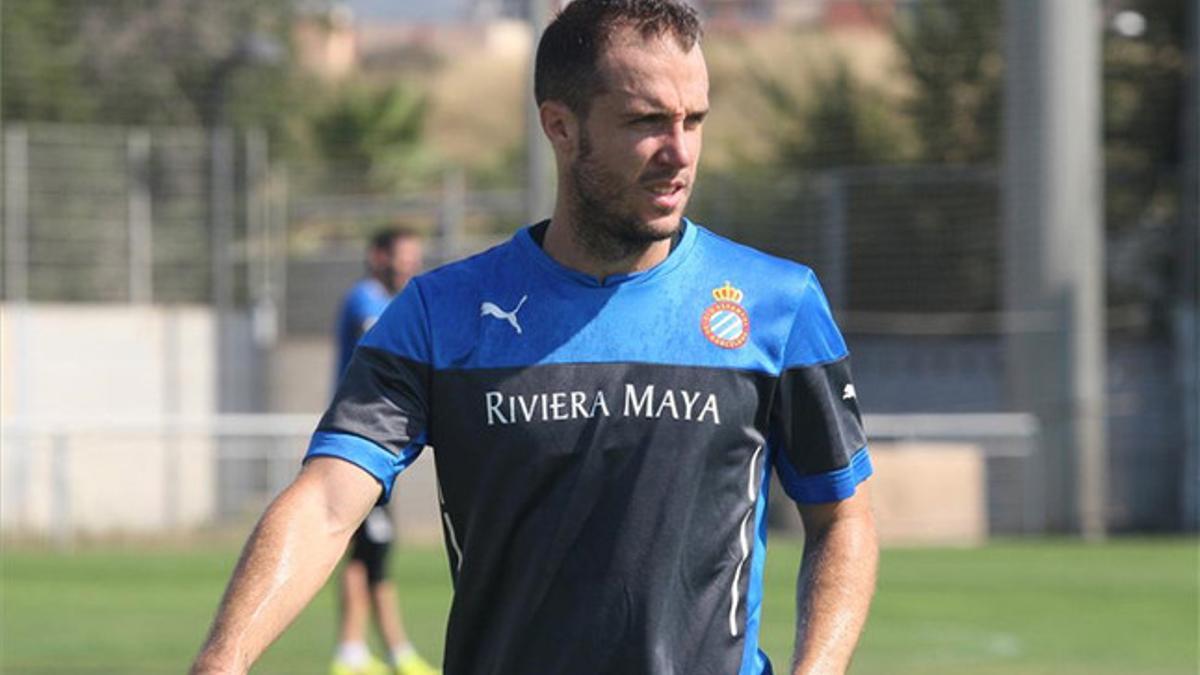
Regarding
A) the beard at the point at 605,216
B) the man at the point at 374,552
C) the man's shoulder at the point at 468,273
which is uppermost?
the beard at the point at 605,216

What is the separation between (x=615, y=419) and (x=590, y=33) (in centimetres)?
66

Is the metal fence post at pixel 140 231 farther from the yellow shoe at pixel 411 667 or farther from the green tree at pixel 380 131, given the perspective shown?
the yellow shoe at pixel 411 667

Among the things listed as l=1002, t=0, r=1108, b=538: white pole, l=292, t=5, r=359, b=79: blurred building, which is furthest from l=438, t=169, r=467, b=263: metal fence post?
l=1002, t=0, r=1108, b=538: white pole

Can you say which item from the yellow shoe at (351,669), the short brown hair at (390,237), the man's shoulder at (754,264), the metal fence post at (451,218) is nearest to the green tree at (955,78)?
the metal fence post at (451,218)

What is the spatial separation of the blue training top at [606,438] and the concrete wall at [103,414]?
74.2 ft

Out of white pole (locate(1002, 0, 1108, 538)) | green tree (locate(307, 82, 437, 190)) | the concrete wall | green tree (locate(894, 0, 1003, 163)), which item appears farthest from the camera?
green tree (locate(307, 82, 437, 190))

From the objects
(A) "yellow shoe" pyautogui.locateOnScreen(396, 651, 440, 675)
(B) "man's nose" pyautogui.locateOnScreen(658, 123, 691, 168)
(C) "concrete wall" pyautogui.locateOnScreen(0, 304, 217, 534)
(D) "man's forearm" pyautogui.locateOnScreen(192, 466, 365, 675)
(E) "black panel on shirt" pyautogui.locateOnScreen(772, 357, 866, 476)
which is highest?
(B) "man's nose" pyautogui.locateOnScreen(658, 123, 691, 168)

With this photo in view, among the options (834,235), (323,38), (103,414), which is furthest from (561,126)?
(323,38)

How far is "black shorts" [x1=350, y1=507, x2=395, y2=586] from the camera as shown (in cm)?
1262

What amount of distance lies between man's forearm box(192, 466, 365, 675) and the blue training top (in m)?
0.13

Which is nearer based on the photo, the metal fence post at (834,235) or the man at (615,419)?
the man at (615,419)

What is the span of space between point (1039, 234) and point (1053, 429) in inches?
79.9

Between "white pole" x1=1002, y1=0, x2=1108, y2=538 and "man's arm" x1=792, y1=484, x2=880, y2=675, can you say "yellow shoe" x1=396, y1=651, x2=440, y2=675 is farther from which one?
"white pole" x1=1002, y1=0, x2=1108, y2=538

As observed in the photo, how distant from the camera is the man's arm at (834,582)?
4.37m
